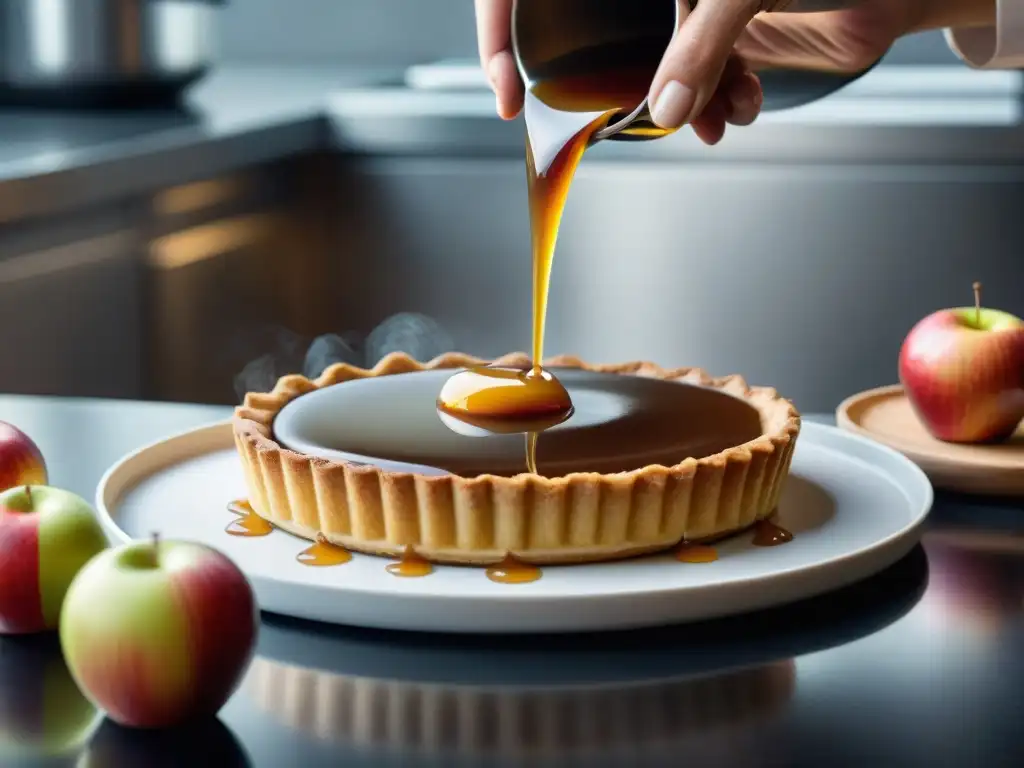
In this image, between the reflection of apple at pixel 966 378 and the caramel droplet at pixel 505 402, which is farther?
the reflection of apple at pixel 966 378

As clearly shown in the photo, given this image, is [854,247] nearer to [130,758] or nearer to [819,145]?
[819,145]

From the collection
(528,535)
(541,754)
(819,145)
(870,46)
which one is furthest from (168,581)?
(819,145)

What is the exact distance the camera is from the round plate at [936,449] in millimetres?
1494

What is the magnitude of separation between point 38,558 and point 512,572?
39 centimetres

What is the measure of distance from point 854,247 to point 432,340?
3.10 feet

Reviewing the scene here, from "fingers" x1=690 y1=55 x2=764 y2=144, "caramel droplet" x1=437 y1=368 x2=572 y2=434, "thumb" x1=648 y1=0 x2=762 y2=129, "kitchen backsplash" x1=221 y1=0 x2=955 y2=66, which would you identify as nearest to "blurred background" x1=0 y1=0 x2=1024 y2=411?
"kitchen backsplash" x1=221 y1=0 x2=955 y2=66

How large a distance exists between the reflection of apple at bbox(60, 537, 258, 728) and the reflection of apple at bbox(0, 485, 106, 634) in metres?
0.14

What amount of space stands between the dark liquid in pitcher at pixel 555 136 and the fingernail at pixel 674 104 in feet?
0.40

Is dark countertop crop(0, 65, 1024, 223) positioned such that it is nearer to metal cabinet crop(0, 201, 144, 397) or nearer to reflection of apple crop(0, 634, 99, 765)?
metal cabinet crop(0, 201, 144, 397)

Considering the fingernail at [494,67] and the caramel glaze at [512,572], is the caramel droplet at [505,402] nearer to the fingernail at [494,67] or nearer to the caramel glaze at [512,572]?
the caramel glaze at [512,572]

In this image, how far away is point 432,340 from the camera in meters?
3.39

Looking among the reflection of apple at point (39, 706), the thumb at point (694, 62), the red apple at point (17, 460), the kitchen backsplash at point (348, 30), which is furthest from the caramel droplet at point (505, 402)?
the kitchen backsplash at point (348, 30)

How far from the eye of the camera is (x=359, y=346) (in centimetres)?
342

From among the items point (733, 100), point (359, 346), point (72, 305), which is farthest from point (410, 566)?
point (359, 346)
